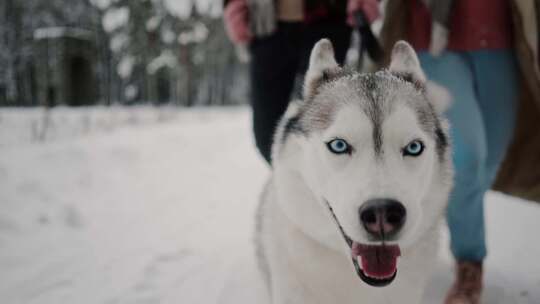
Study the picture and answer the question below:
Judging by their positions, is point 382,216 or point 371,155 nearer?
point 382,216

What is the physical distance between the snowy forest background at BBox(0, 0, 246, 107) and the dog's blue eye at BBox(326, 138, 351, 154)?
4.80 metres

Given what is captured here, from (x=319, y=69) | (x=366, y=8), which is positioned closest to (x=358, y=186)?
(x=319, y=69)

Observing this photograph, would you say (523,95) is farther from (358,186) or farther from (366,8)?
(358,186)

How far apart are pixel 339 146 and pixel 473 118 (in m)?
1.10

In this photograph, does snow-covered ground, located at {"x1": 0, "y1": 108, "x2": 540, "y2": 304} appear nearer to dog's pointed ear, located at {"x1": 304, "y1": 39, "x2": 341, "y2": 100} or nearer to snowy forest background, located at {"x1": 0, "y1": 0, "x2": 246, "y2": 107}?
dog's pointed ear, located at {"x1": 304, "y1": 39, "x2": 341, "y2": 100}

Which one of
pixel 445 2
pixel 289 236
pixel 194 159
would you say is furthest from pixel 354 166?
pixel 194 159

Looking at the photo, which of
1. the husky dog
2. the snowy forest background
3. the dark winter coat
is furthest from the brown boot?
the snowy forest background

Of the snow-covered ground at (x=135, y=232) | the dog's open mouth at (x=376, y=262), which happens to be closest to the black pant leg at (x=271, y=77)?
the snow-covered ground at (x=135, y=232)

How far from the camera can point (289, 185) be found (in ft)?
4.81

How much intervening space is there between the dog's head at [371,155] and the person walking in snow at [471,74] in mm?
508

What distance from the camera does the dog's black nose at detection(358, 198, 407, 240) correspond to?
1060mm

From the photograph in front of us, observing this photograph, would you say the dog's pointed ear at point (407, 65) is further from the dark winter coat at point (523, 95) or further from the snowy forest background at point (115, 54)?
the snowy forest background at point (115, 54)

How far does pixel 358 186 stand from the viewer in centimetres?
113

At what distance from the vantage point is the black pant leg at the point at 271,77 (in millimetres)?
2223
